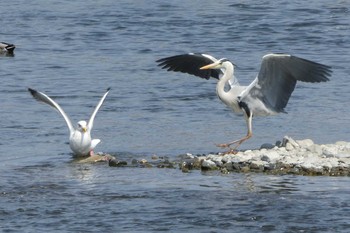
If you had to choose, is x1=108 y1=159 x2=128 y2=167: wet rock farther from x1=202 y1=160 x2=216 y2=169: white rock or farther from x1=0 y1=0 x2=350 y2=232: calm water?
x1=202 y1=160 x2=216 y2=169: white rock

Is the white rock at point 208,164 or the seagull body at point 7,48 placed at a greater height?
the white rock at point 208,164

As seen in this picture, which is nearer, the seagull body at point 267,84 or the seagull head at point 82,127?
the seagull body at point 267,84

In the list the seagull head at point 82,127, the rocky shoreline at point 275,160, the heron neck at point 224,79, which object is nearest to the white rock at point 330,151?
the rocky shoreline at point 275,160

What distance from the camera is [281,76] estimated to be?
50.2 ft

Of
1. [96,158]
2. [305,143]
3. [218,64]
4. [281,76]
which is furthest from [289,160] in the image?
[96,158]

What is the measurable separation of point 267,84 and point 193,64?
63.3 inches

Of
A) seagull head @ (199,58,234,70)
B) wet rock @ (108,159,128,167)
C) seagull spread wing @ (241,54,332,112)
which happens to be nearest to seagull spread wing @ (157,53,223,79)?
seagull head @ (199,58,234,70)

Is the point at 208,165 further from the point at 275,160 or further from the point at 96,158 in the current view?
the point at 96,158

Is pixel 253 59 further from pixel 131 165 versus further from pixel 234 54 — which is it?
pixel 131 165

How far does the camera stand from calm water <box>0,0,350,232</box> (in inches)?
475

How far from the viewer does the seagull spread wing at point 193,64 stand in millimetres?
16500

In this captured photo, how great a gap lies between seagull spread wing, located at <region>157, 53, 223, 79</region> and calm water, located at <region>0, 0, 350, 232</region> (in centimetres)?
91

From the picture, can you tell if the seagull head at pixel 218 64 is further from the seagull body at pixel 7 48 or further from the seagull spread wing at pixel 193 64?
the seagull body at pixel 7 48

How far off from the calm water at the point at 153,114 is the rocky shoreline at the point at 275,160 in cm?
27
